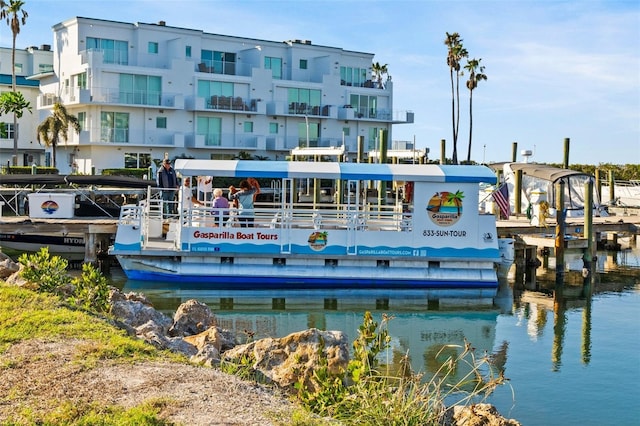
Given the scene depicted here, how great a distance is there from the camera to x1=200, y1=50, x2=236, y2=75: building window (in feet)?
202

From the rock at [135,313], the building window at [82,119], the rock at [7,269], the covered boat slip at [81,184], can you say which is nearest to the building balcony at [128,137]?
the building window at [82,119]

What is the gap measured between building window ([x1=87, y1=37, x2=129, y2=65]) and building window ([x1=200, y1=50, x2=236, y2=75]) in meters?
5.83

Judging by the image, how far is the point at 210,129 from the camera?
6119cm

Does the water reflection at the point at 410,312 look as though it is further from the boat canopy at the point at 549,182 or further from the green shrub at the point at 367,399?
the boat canopy at the point at 549,182

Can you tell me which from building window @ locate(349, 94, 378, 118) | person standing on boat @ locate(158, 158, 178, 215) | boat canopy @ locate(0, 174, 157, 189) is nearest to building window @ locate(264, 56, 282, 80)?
building window @ locate(349, 94, 378, 118)

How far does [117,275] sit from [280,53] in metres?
41.2

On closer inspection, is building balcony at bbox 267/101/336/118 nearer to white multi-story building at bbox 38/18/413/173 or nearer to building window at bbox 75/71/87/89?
white multi-story building at bbox 38/18/413/173

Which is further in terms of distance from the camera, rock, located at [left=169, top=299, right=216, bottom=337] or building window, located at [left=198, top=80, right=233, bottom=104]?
building window, located at [left=198, top=80, right=233, bottom=104]

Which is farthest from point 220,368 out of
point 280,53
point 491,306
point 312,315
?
point 280,53

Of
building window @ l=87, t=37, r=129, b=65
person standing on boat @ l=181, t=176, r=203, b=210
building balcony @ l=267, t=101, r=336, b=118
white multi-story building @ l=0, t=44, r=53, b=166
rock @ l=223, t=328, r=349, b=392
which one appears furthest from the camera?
white multi-story building @ l=0, t=44, r=53, b=166

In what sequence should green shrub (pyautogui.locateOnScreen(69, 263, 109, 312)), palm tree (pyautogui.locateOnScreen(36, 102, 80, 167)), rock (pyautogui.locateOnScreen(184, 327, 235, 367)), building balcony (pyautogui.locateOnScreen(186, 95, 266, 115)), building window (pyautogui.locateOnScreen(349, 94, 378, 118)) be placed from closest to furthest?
rock (pyautogui.locateOnScreen(184, 327, 235, 367)) → green shrub (pyautogui.locateOnScreen(69, 263, 109, 312)) → palm tree (pyautogui.locateOnScreen(36, 102, 80, 167)) → building balcony (pyautogui.locateOnScreen(186, 95, 266, 115)) → building window (pyautogui.locateOnScreen(349, 94, 378, 118))

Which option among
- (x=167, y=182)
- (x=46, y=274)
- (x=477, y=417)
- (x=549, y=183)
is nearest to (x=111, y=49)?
(x=549, y=183)

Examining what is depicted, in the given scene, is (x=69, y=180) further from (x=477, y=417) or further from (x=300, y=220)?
(x=477, y=417)

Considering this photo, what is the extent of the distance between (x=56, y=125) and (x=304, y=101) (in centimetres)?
1955
